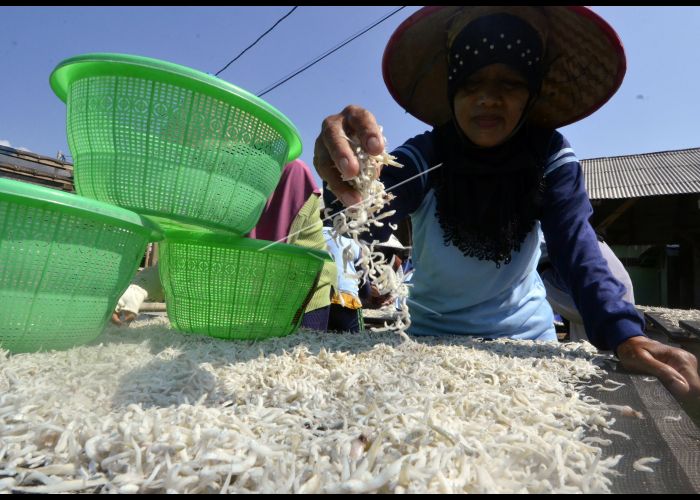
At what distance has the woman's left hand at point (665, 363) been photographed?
1080mm

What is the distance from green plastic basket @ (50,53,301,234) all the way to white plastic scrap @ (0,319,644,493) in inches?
19.4

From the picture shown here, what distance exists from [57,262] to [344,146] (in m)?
0.86

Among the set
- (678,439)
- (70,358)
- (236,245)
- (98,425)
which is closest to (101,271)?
(70,358)

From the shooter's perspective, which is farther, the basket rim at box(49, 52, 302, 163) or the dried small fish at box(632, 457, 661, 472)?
the basket rim at box(49, 52, 302, 163)

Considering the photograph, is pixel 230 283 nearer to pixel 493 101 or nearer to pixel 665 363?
pixel 493 101

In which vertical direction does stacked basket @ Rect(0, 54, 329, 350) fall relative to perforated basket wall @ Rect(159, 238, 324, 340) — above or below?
above

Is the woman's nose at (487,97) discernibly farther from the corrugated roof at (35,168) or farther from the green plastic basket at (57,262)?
the corrugated roof at (35,168)

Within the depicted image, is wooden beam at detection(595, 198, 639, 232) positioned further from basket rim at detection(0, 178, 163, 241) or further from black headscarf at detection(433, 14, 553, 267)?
basket rim at detection(0, 178, 163, 241)

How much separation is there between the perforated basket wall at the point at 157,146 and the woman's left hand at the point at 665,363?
1.36m

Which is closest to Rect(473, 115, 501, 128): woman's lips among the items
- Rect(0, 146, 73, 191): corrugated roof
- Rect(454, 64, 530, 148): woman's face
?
Rect(454, 64, 530, 148): woman's face

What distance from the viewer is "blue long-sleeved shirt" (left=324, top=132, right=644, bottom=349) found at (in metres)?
1.48

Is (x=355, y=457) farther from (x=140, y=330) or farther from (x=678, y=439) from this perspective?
(x=140, y=330)

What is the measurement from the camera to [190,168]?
1.30 metres

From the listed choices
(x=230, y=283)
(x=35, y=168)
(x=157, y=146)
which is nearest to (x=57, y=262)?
(x=157, y=146)
